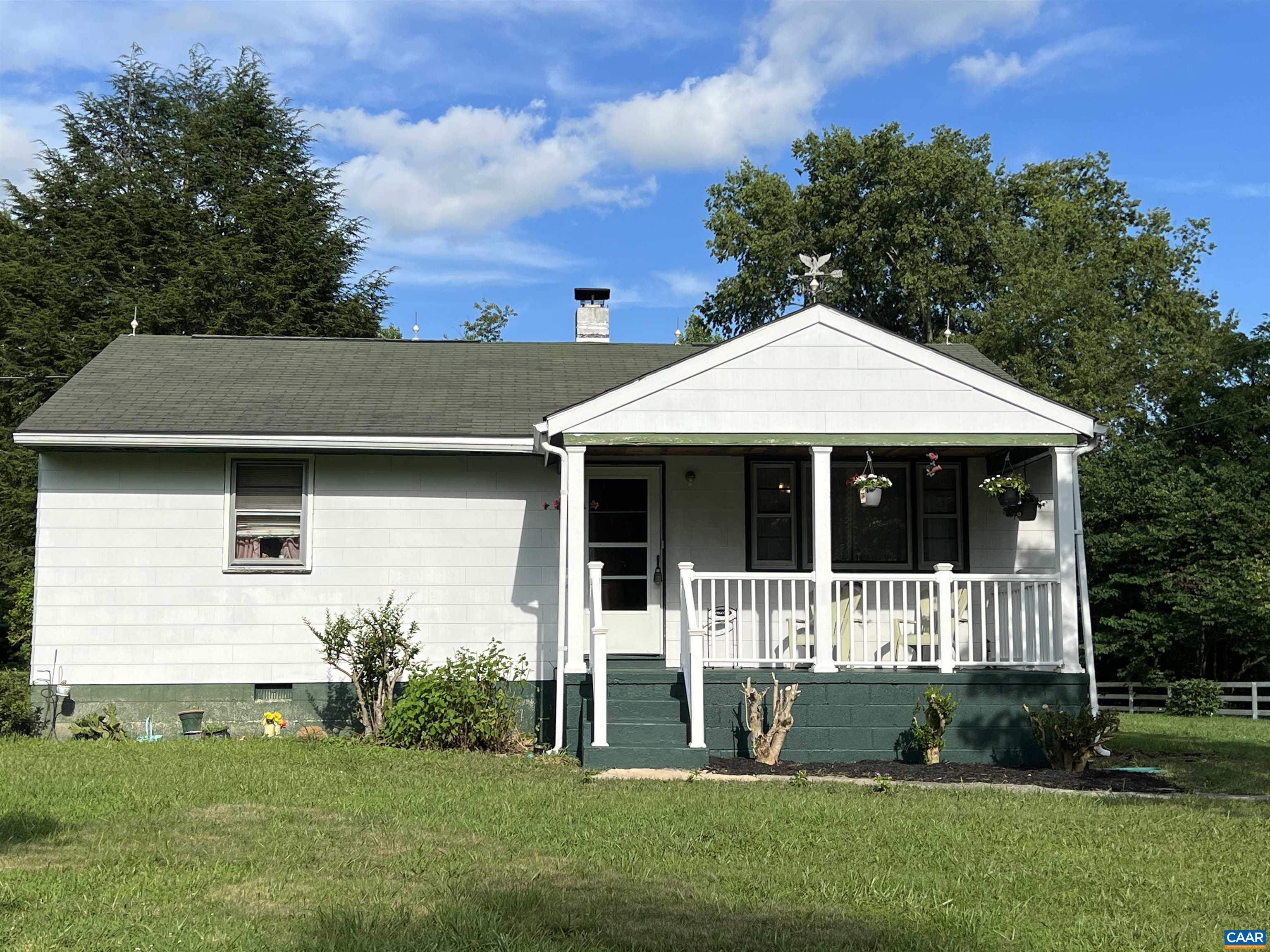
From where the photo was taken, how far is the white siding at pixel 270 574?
38.5 ft

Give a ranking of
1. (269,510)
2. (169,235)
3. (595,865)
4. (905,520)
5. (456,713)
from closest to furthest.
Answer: (595,865) < (456,713) < (269,510) < (905,520) < (169,235)

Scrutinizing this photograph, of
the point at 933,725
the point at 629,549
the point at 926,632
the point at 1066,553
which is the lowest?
the point at 933,725

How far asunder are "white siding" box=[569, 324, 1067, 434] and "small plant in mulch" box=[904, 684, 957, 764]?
95.7 inches

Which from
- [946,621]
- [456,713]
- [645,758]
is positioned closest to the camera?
[645,758]

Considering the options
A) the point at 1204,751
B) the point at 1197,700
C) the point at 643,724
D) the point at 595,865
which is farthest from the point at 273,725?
the point at 1197,700

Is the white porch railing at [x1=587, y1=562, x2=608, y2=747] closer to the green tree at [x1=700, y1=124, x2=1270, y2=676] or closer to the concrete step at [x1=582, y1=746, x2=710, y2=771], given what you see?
the concrete step at [x1=582, y1=746, x2=710, y2=771]

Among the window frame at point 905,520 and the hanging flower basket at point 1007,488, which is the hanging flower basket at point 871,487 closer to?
the hanging flower basket at point 1007,488

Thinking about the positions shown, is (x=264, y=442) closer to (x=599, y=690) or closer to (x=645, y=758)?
(x=599, y=690)

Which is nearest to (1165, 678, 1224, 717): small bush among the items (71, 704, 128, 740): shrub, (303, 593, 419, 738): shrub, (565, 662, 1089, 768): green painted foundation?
(565, 662, 1089, 768): green painted foundation

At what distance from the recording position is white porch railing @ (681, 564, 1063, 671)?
10570 mm

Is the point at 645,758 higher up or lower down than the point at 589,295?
lower down

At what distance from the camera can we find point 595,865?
6.17 m

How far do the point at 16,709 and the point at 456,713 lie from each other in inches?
174

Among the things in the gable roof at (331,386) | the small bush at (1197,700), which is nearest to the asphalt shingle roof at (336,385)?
the gable roof at (331,386)
